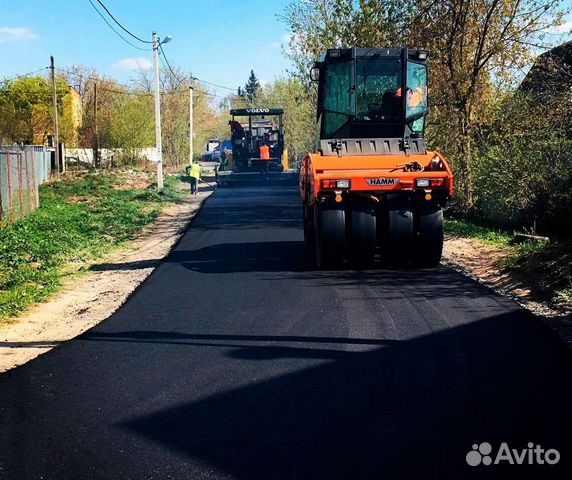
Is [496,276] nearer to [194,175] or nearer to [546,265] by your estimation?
[546,265]

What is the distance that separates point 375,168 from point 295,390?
5751 millimetres

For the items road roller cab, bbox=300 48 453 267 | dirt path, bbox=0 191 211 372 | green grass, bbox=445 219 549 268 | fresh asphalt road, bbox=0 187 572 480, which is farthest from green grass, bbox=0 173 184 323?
green grass, bbox=445 219 549 268

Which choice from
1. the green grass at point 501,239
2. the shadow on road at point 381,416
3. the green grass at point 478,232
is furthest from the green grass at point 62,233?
the green grass at point 478,232

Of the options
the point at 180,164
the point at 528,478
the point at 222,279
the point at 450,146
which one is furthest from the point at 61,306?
the point at 180,164

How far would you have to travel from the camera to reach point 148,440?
4629 millimetres

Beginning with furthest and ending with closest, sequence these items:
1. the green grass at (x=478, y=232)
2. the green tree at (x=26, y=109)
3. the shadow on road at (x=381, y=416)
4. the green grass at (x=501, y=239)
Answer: the green tree at (x=26, y=109) < the green grass at (x=478, y=232) < the green grass at (x=501, y=239) < the shadow on road at (x=381, y=416)

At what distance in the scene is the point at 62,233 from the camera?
16.5 m

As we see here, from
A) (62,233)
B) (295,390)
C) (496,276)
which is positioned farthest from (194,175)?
(295,390)

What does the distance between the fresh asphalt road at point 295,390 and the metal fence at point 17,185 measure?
9.66 metres

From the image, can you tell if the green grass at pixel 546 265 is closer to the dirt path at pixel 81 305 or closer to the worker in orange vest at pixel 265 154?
the dirt path at pixel 81 305

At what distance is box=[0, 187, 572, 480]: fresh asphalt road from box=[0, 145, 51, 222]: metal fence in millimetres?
9658

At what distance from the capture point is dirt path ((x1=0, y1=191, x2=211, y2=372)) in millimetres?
7612

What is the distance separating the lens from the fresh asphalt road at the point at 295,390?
4270 mm

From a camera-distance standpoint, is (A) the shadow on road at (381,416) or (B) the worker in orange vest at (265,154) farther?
(B) the worker in orange vest at (265,154)
